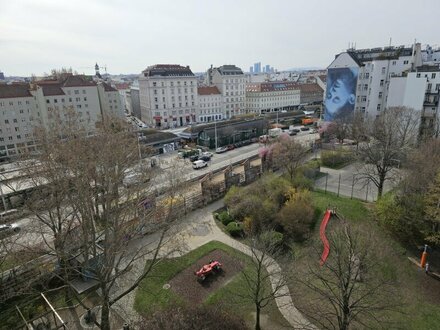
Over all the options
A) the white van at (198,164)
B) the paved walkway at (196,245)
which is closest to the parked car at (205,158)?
the white van at (198,164)

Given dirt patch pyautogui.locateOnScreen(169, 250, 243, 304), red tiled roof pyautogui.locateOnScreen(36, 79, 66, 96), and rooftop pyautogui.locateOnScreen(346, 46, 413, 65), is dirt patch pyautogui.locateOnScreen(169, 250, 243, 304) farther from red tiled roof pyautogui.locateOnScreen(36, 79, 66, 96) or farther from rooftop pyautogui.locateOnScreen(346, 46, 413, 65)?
red tiled roof pyautogui.locateOnScreen(36, 79, 66, 96)

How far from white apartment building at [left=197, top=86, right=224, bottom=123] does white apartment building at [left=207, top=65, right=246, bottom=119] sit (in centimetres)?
168

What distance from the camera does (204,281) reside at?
19250mm

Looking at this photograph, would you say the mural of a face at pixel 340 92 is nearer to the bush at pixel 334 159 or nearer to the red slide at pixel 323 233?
the bush at pixel 334 159

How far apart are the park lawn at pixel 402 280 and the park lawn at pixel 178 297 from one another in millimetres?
2206

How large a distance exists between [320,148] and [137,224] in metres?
41.5

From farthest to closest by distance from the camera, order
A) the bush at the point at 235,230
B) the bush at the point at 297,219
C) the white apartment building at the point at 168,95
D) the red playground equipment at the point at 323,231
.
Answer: the white apartment building at the point at 168,95 → the bush at the point at 235,230 → the bush at the point at 297,219 → the red playground equipment at the point at 323,231

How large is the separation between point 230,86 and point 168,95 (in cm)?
2140

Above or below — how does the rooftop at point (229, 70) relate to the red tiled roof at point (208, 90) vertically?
above

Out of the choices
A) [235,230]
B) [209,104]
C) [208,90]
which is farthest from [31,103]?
[235,230]

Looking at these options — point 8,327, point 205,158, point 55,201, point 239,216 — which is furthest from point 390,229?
point 205,158

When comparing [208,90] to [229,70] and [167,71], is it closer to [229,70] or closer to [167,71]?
[229,70]

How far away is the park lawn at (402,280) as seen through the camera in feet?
51.2

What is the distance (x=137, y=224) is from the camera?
53.4 feet
